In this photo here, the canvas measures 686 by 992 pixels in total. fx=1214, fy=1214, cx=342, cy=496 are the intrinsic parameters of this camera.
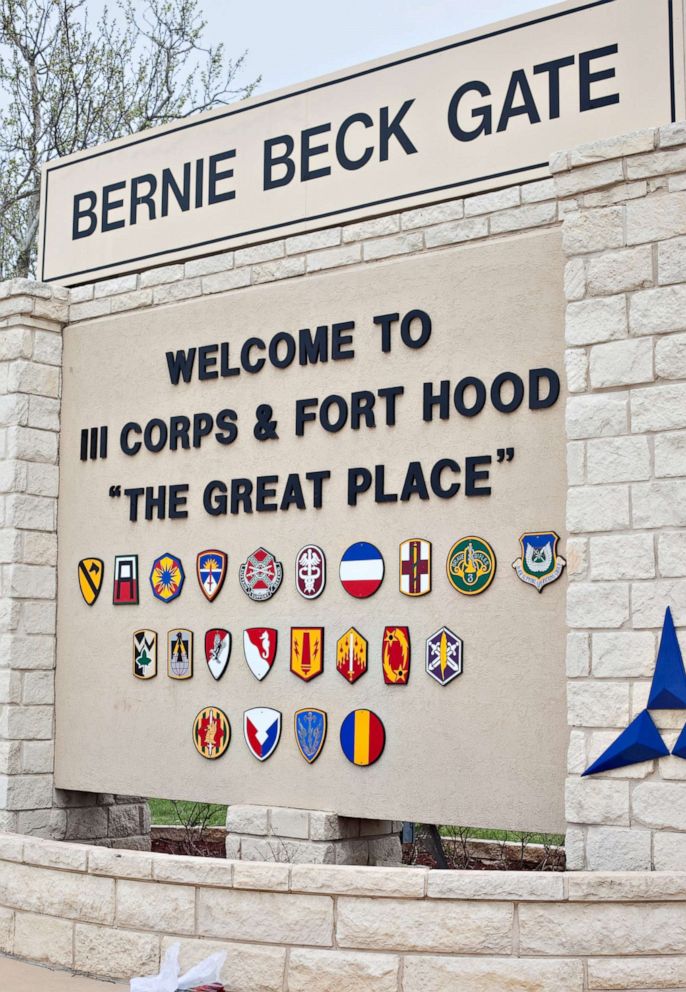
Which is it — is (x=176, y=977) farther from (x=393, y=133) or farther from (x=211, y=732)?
(x=393, y=133)

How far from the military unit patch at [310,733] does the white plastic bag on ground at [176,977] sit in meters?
1.61

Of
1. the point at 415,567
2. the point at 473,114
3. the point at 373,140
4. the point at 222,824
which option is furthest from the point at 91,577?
the point at 222,824

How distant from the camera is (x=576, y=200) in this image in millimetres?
6363

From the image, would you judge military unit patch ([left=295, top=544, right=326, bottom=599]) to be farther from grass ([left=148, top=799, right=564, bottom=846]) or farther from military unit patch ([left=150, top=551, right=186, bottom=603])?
grass ([left=148, top=799, right=564, bottom=846])

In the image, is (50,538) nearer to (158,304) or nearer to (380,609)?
(158,304)

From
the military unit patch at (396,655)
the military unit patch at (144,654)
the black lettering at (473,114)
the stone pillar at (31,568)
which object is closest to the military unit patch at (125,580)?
the military unit patch at (144,654)

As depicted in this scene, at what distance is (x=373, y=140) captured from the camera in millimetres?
7641

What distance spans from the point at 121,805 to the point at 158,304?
12.2ft

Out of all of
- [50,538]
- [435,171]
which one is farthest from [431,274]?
[50,538]

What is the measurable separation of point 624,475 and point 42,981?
12.8 feet

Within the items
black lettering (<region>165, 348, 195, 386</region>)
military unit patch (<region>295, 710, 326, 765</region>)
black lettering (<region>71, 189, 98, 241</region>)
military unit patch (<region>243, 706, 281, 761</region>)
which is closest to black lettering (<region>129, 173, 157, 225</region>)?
black lettering (<region>71, 189, 98, 241</region>)

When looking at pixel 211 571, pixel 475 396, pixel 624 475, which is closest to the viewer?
pixel 624 475

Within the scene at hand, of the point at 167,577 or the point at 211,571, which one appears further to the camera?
the point at 167,577

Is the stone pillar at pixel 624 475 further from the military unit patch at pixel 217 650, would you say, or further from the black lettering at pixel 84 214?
the black lettering at pixel 84 214
